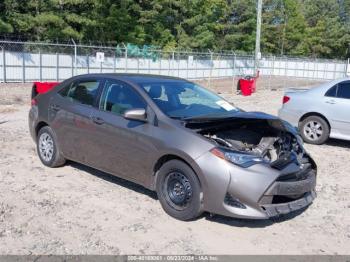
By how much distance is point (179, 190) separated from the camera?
5.18 metres

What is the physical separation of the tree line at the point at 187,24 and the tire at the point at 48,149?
80.6 ft

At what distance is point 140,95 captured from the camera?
18.7 feet

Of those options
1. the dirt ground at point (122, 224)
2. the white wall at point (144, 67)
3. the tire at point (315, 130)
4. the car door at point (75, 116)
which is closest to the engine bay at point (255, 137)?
the dirt ground at point (122, 224)

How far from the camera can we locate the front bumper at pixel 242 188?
4.76 meters

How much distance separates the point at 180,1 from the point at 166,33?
365 cm

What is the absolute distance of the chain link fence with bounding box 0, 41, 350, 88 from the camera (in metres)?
27.3

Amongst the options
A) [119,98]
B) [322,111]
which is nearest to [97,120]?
[119,98]

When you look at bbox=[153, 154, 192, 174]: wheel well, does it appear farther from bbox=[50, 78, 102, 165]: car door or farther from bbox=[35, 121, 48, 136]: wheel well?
bbox=[35, 121, 48, 136]: wheel well

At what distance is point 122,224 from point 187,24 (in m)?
43.3

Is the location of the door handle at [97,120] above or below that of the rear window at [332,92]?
below

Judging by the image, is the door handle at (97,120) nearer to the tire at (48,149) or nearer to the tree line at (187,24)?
the tire at (48,149)

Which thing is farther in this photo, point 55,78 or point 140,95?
point 55,78

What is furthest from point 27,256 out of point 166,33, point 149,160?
point 166,33

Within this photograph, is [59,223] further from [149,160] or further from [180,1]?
[180,1]
